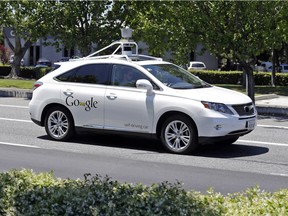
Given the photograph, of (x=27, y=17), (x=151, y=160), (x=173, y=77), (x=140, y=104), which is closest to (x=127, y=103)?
(x=140, y=104)

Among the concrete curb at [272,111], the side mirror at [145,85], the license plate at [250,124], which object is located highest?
the side mirror at [145,85]

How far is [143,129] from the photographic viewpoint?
10.5 m

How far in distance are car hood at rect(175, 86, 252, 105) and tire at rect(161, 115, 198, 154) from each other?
1.39 feet

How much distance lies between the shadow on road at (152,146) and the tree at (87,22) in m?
13.5

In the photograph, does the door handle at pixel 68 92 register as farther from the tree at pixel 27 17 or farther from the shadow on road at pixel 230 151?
the tree at pixel 27 17

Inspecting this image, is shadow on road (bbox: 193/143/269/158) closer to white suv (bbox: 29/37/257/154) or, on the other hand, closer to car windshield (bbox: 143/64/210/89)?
white suv (bbox: 29/37/257/154)

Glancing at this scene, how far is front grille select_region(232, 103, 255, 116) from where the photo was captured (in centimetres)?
1006

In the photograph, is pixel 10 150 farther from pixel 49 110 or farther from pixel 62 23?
pixel 62 23

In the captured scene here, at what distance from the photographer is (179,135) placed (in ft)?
33.3

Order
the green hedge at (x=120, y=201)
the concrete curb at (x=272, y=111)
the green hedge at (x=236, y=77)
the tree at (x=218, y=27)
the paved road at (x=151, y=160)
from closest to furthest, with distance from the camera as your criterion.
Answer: the green hedge at (x=120, y=201), the paved road at (x=151, y=160), the concrete curb at (x=272, y=111), the tree at (x=218, y=27), the green hedge at (x=236, y=77)

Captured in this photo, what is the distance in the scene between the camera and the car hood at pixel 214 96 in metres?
9.99

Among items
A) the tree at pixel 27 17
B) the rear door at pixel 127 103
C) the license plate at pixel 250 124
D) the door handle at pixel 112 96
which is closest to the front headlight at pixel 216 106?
the license plate at pixel 250 124

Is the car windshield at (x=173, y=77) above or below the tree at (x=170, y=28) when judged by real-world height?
below

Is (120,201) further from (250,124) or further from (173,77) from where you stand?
(173,77)
